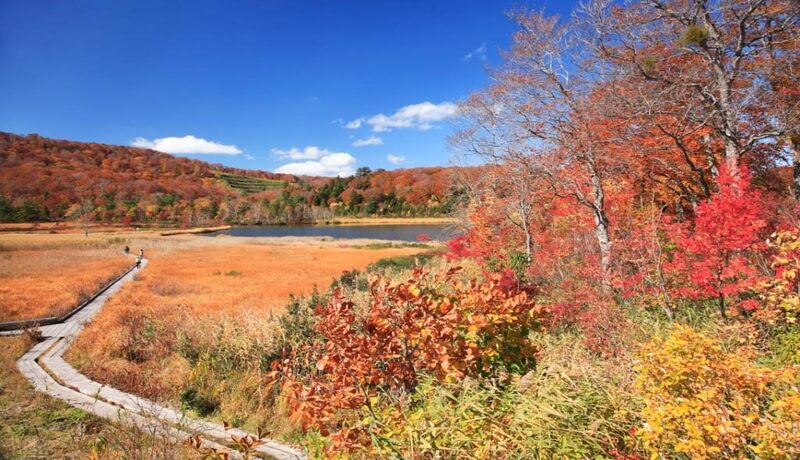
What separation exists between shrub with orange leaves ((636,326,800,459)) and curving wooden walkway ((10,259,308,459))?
362 centimetres

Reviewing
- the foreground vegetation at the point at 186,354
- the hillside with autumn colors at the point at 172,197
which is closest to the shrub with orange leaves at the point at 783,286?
the foreground vegetation at the point at 186,354

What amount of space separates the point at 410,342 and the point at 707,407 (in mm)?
2681

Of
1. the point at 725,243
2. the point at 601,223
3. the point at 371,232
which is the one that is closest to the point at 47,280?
the point at 601,223

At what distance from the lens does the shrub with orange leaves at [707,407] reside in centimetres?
239

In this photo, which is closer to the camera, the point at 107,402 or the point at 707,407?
the point at 707,407

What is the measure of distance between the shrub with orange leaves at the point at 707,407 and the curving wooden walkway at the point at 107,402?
3.62 m

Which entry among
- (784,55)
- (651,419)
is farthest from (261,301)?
(784,55)

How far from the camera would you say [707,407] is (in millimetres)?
2555

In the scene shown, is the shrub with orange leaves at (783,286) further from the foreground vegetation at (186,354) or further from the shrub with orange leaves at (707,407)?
the foreground vegetation at (186,354)

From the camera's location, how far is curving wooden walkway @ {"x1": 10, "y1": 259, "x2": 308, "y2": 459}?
18.3 feet

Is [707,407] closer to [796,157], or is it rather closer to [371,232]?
[796,157]

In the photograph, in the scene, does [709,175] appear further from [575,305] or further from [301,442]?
[301,442]

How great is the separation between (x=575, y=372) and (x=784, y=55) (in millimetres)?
13378

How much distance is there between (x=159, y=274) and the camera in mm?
27328
